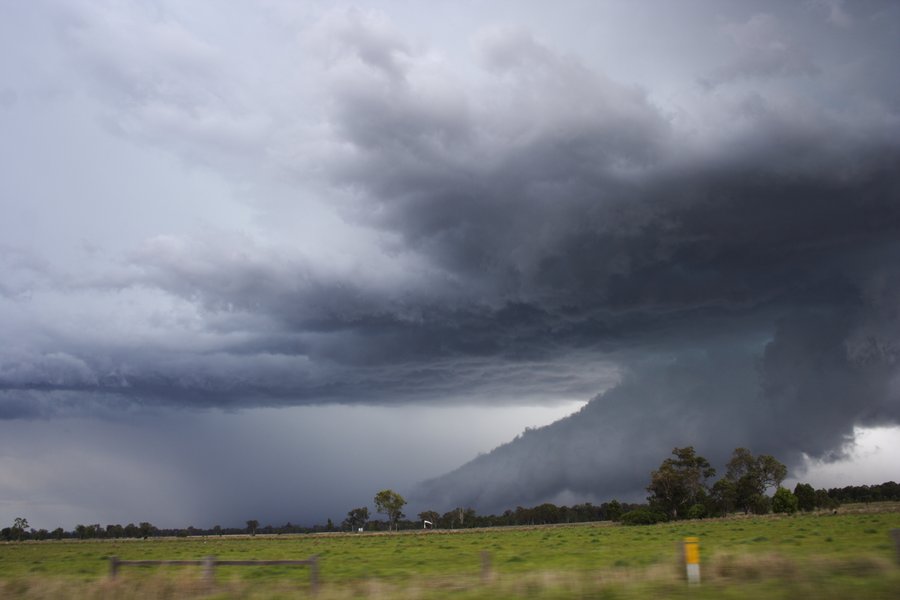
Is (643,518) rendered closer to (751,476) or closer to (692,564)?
(751,476)

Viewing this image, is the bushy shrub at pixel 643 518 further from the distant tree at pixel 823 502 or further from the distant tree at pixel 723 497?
the distant tree at pixel 823 502

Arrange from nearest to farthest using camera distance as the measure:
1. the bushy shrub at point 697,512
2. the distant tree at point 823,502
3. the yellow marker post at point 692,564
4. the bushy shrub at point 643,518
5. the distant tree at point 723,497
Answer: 1. the yellow marker post at point 692,564
2. the bushy shrub at point 643,518
3. the distant tree at point 823,502
4. the bushy shrub at point 697,512
5. the distant tree at point 723,497

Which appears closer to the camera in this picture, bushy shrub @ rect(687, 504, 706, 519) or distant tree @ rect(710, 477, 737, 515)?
bushy shrub @ rect(687, 504, 706, 519)

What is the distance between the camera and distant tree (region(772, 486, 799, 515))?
113 m

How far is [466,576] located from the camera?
22.6 m

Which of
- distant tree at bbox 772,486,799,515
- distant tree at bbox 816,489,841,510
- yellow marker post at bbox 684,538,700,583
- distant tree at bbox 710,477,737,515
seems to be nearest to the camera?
yellow marker post at bbox 684,538,700,583

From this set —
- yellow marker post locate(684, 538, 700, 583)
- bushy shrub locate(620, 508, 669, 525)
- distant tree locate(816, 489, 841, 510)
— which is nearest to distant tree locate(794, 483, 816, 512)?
distant tree locate(816, 489, 841, 510)

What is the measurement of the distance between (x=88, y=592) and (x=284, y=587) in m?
6.39

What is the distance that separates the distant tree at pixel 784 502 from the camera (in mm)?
113200

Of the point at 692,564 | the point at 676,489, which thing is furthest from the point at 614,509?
the point at 692,564

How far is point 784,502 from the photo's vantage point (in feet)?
375

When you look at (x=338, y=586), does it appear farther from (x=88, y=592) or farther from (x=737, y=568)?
(x=737, y=568)

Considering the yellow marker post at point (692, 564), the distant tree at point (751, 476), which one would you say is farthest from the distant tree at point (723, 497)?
the yellow marker post at point (692, 564)

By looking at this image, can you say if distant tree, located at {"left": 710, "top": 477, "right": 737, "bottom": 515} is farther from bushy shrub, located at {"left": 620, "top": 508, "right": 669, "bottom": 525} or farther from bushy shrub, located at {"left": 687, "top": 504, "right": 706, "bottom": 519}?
bushy shrub, located at {"left": 620, "top": 508, "right": 669, "bottom": 525}
